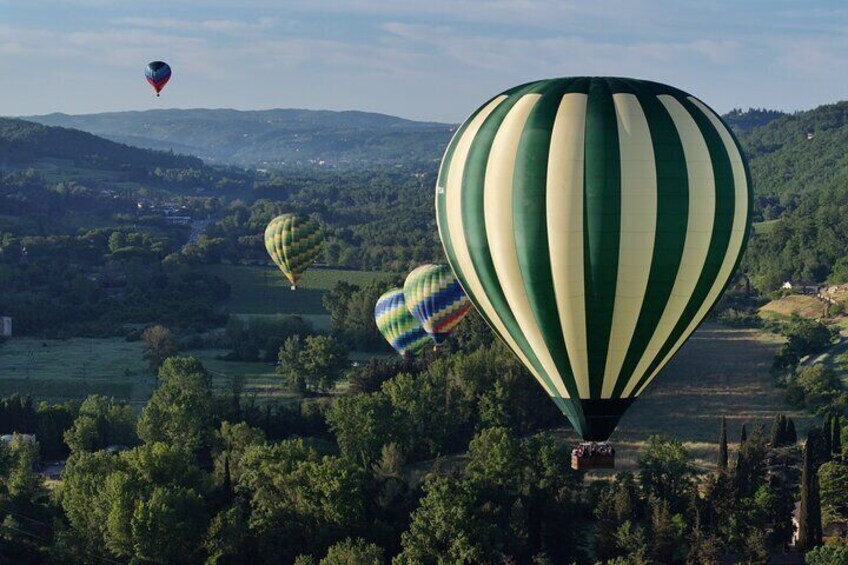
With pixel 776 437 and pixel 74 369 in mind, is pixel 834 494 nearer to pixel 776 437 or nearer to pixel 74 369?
pixel 776 437

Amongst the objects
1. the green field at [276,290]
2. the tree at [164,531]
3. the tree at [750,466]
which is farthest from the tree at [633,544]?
the green field at [276,290]

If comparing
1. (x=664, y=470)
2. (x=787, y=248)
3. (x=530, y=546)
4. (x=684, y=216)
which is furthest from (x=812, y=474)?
(x=787, y=248)

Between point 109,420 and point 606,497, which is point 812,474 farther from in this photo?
point 109,420

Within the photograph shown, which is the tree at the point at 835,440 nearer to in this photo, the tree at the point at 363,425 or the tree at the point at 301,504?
the tree at the point at 363,425

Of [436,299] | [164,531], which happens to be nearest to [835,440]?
[436,299]

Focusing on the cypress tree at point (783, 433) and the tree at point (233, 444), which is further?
the cypress tree at point (783, 433)
